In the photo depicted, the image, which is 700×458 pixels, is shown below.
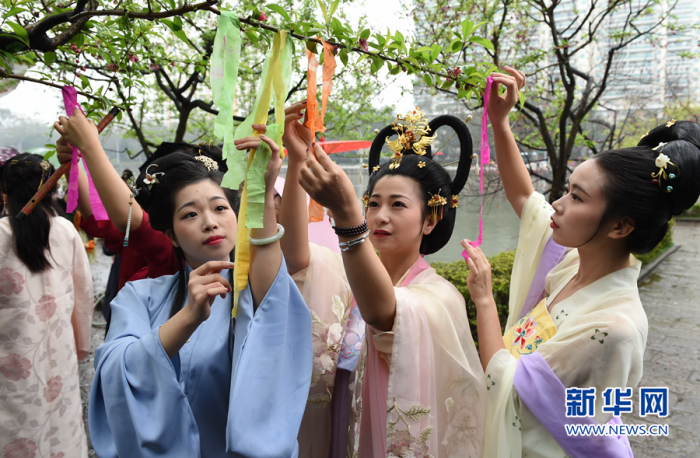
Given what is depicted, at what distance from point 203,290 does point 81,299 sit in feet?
9.80

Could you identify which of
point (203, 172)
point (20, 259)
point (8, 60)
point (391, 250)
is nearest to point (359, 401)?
point (391, 250)

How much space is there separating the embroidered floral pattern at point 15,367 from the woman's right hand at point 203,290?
7.59ft

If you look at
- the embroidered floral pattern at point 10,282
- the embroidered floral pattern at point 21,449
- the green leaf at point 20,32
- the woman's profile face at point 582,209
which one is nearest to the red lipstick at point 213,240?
the green leaf at point 20,32

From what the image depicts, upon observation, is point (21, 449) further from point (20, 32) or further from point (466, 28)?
point (466, 28)

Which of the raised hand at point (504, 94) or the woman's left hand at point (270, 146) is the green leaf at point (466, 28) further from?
the woman's left hand at point (270, 146)

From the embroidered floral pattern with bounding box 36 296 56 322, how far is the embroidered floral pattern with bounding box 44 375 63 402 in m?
0.44

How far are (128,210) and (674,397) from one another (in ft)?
19.8

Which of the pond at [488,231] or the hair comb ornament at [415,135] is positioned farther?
the pond at [488,231]

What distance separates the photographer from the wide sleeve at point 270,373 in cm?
141

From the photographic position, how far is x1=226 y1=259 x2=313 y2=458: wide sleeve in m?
1.41

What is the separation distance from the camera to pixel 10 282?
2.92m

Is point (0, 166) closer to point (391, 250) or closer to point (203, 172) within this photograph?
point (203, 172)

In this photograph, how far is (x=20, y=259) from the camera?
117 inches

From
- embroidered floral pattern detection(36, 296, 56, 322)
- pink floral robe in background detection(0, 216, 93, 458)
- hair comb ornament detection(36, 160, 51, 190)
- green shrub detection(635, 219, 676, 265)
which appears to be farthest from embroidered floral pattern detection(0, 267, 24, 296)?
green shrub detection(635, 219, 676, 265)
